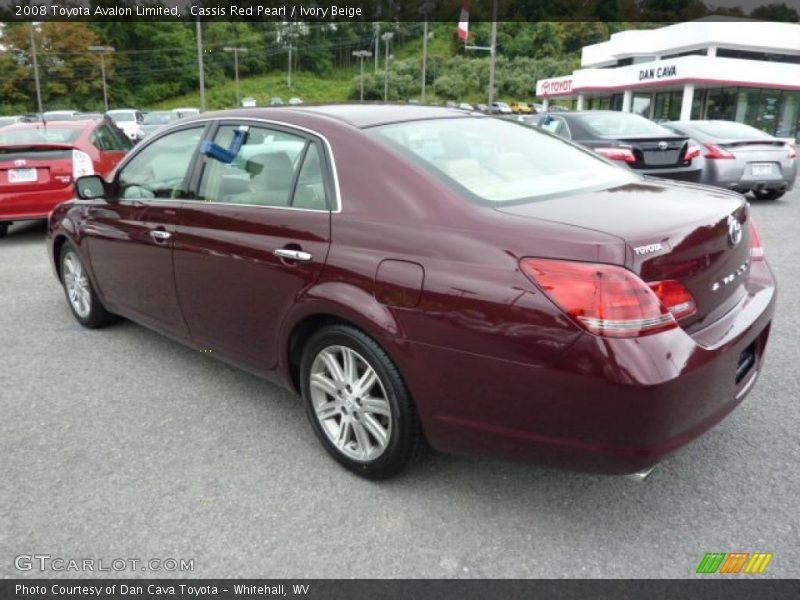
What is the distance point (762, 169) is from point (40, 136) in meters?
9.83

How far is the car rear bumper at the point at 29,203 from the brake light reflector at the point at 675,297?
781 centimetres

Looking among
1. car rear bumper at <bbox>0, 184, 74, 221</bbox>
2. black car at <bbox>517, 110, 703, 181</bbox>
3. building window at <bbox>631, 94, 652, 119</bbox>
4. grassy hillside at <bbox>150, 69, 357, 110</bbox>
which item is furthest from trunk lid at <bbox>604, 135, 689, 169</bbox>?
grassy hillside at <bbox>150, 69, 357, 110</bbox>

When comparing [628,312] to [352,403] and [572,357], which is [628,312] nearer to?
[572,357]

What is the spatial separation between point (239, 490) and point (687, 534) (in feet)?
5.75

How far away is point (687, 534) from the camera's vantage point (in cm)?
250

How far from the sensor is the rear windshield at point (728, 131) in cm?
1018

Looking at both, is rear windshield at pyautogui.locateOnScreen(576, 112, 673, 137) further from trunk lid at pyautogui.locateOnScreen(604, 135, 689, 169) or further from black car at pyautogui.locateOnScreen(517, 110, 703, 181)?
trunk lid at pyautogui.locateOnScreen(604, 135, 689, 169)

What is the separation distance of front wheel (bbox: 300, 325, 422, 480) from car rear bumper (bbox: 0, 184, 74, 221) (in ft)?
21.6

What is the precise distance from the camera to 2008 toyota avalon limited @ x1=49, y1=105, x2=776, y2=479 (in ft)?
7.22

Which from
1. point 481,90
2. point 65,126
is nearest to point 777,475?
point 65,126

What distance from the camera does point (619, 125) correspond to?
9.39 m

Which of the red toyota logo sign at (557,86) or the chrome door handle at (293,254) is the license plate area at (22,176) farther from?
the red toyota logo sign at (557,86)

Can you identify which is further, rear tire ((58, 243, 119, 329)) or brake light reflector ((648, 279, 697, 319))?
rear tire ((58, 243, 119, 329))

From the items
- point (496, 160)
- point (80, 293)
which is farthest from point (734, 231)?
point (80, 293)
